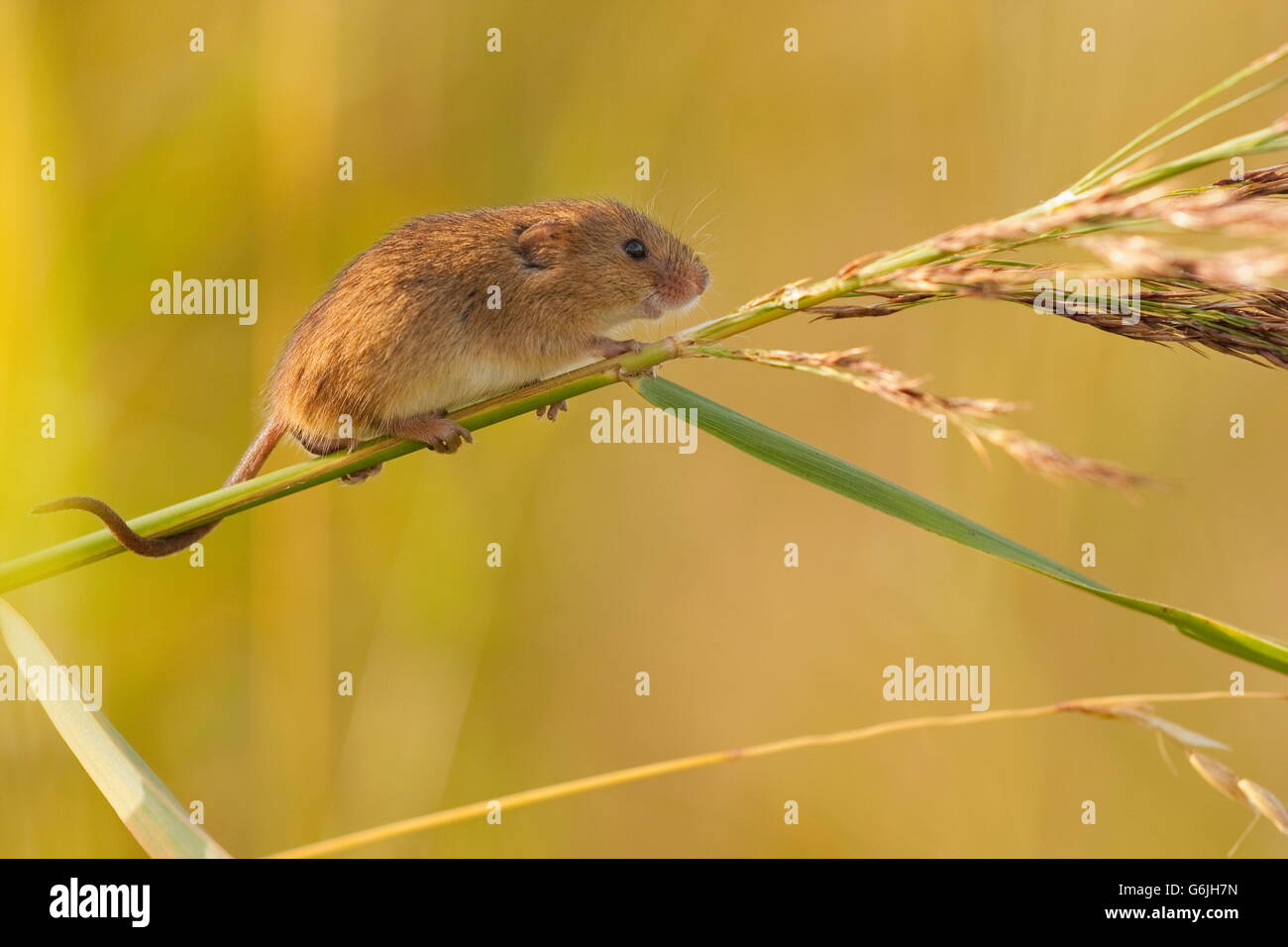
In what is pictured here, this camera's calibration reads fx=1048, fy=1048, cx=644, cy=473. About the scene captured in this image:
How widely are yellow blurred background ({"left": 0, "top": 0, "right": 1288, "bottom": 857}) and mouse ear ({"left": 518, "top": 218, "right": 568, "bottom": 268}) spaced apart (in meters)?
0.61

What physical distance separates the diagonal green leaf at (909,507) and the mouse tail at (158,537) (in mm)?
1035

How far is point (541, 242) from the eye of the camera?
3.32 meters

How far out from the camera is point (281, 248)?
367 cm

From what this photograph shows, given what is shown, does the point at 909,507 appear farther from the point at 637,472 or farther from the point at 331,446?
the point at 637,472

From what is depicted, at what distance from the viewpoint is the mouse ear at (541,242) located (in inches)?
130

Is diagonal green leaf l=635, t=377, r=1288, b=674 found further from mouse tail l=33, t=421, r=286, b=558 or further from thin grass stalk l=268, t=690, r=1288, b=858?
mouse tail l=33, t=421, r=286, b=558

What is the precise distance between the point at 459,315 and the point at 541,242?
419 mm

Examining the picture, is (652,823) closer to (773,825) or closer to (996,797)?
(773,825)

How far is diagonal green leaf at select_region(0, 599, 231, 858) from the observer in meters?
1.53

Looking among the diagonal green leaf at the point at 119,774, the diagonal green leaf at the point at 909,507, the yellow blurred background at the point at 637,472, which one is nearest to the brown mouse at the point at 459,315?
the yellow blurred background at the point at 637,472

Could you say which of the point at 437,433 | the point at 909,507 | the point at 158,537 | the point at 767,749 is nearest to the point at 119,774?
the point at 158,537

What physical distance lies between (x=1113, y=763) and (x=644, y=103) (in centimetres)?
320

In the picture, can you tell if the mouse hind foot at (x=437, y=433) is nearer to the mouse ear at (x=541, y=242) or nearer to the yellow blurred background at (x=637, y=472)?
the mouse ear at (x=541, y=242)

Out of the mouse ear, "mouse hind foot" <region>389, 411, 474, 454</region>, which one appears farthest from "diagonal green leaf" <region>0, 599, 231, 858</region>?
the mouse ear
